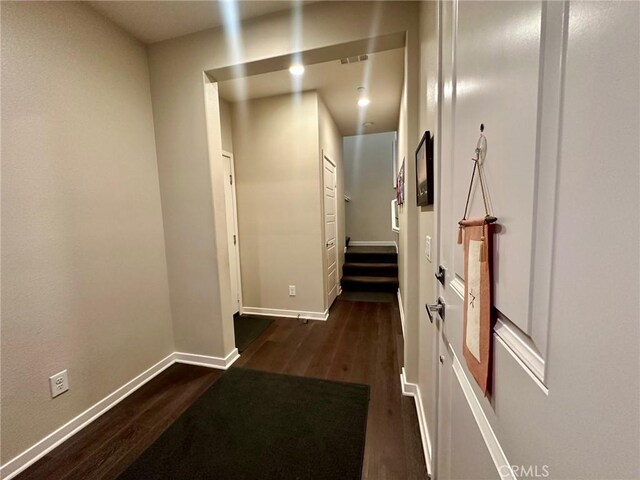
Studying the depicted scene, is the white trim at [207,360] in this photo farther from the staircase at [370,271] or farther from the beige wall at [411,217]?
the staircase at [370,271]

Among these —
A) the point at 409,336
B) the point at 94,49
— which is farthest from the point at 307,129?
the point at 409,336

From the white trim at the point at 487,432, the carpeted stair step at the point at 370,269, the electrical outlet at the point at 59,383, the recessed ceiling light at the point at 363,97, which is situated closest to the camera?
the white trim at the point at 487,432

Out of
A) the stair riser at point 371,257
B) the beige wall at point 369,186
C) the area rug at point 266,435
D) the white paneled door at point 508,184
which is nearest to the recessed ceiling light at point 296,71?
the white paneled door at point 508,184

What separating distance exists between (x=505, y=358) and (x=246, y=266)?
10.7 feet

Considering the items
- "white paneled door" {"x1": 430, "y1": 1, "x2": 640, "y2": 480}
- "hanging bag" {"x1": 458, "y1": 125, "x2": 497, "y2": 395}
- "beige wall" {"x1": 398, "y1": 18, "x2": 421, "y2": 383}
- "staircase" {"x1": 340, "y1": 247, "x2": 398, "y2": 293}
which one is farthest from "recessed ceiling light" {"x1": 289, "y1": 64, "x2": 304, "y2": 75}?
"staircase" {"x1": 340, "y1": 247, "x2": 398, "y2": 293}

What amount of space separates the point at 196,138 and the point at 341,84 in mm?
1711

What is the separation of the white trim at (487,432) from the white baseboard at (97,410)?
6.77ft

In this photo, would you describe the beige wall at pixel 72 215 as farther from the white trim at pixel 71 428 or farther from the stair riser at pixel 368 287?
the stair riser at pixel 368 287

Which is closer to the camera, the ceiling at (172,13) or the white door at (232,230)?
the ceiling at (172,13)

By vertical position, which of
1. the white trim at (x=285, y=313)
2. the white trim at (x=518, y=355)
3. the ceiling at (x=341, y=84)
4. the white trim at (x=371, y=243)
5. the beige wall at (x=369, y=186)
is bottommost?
the white trim at (x=285, y=313)

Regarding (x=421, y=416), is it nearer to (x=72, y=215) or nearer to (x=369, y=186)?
(x=72, y=215)

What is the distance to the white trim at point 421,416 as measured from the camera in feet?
4.27

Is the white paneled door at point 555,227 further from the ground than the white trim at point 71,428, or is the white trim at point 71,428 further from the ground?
the white paneled door at point 555,227

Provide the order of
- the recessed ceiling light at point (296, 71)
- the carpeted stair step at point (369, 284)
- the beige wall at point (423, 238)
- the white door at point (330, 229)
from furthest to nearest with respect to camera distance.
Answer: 1. the carpeted stair step at point (369, 284)
2. the white door at point (330, 229)
3. the recessed ceiling light at point (296, 71)
4. the beige wall at point (423, 238)
